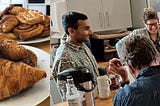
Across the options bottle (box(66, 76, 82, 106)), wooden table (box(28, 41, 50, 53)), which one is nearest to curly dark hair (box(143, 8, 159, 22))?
bottle (box(66, 76, 82, 106))

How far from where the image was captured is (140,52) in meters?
0.65

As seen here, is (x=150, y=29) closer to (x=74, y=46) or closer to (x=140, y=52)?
(x=140, y=52)

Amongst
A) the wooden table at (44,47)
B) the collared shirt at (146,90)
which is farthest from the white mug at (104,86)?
the wooden table at (44,47)

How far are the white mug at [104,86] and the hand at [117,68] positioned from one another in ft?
0.11

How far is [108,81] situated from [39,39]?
419mm

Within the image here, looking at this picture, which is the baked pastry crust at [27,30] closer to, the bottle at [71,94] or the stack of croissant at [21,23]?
the stack of croissant at [21,23]

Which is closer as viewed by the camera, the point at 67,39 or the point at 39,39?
the point at 39,39

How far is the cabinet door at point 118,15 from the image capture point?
0.74 meters

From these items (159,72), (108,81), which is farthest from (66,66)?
(159,72)

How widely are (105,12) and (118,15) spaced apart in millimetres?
52

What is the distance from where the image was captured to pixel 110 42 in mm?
753

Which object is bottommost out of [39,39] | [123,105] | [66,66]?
[123,105]

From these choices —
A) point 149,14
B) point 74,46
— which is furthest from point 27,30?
point 149,14

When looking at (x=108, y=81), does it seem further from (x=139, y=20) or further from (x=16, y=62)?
(x=16, y=62)
